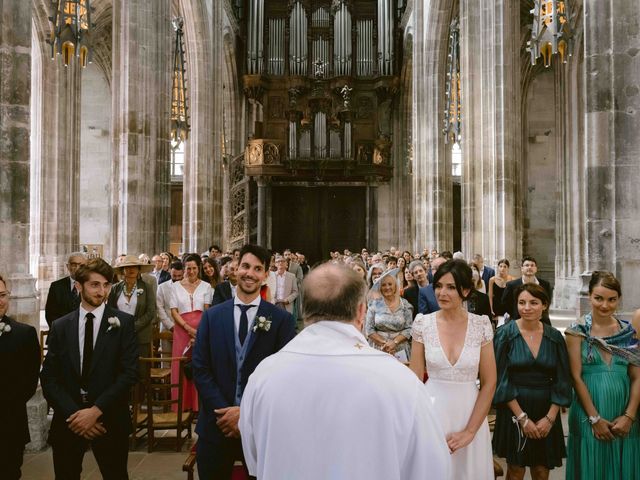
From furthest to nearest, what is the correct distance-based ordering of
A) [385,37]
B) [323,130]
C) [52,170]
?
[385,37], [323,130], [52,170]

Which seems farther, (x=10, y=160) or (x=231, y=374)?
(x=10, y=160)

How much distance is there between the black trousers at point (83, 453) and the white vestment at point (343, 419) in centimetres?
227

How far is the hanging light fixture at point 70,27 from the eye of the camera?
9766 mm

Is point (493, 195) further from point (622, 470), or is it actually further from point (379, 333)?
point (622, 470)

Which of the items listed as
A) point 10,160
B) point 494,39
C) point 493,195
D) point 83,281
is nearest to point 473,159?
point 493,195

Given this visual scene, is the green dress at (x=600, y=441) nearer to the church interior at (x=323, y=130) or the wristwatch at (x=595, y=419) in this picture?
the wristwatch at (x=595, y=419)

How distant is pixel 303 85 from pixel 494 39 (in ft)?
45.4

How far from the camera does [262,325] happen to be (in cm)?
325

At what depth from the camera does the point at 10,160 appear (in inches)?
235

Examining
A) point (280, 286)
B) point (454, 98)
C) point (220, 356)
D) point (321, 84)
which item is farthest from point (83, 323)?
point (321, 84)

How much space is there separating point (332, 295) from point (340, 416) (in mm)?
389

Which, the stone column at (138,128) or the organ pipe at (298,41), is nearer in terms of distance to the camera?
the stone column at (138,128)

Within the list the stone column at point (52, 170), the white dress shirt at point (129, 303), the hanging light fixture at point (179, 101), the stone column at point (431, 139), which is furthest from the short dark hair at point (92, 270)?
the stone column at point (52, 170)

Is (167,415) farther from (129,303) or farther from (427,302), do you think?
(427,302)
